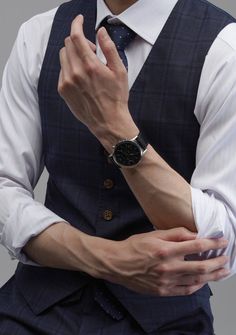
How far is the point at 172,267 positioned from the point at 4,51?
1.16 metres

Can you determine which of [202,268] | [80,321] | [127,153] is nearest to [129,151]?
[127,153]

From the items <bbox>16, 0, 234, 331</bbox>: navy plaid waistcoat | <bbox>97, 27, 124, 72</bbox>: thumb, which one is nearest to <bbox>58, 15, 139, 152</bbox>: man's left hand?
<bbox>97, 27, 124, 72</bbox>: thumb

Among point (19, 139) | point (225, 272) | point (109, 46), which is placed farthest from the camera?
point (19, 139)

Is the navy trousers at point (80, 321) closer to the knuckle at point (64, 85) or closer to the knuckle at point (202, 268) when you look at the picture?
the knuckle at point (202, 268)

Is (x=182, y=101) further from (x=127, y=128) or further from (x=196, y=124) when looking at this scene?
(x=127, y=128)

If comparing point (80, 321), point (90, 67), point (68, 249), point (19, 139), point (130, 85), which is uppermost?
point (90, 67)

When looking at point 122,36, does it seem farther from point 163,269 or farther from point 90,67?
point 163,269

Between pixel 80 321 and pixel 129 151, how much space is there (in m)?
0.34

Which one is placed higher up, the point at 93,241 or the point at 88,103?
the point at 88,103

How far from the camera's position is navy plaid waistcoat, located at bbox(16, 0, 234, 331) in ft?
5.50

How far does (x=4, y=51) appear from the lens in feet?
8.47

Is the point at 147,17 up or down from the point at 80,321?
up

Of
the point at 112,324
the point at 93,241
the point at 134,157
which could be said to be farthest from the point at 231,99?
the point at 112,324

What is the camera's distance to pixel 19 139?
1.80 metres
